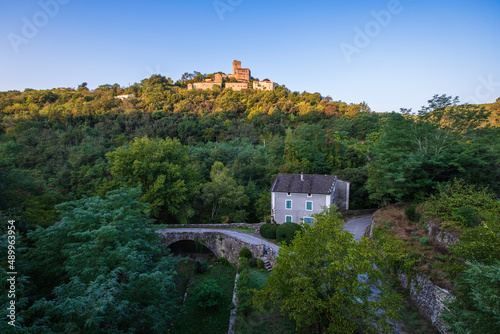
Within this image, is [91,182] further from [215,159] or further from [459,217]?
[459,217]

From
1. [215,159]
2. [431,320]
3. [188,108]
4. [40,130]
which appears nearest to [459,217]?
[431,320]

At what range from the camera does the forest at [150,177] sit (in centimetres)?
808

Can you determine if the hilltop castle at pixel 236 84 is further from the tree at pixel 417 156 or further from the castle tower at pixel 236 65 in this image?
the tree at pixel 417 156

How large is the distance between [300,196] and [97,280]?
61.4ft

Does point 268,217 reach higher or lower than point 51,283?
lower

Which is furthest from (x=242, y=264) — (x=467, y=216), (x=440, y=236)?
(x=467, y=216)

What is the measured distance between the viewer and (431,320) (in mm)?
9484

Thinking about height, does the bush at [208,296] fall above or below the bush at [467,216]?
below

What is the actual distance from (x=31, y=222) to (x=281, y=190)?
18.6m

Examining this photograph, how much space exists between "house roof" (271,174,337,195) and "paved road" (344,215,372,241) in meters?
3.71

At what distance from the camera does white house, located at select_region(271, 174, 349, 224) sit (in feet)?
74.6

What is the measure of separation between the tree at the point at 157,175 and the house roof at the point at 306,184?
901 centimetres

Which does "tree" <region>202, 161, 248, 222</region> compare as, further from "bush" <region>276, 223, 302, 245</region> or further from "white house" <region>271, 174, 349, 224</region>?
"bush" <region>276, 223, 302, 245</region>

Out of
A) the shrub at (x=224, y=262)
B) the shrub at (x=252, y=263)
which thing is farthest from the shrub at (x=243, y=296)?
the shrub at (x=224, y=262)
